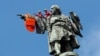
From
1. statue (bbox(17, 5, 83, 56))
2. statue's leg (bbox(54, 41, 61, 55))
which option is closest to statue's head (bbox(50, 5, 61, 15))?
statue (bbox(17, 5, 83, 56))

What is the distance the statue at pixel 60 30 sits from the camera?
24.7 meters

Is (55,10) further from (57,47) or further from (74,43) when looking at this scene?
(57,47)

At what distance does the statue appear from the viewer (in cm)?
2473

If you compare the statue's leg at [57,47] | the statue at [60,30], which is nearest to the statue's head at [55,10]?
the statue at [60,30]

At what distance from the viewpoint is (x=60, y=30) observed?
2516 centimetres

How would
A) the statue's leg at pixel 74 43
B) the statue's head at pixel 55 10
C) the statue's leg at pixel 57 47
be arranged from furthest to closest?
the statue's head at pixel 55 10
the statue's leg at pixel 74 43
the statue's leg at pixel 57 47

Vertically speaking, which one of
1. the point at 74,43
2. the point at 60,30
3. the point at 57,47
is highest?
the point at 60,30

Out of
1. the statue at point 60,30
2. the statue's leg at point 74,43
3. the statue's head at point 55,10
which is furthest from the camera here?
the statue's head at point 55,10

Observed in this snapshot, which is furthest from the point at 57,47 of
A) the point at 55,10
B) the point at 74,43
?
the point at 55,10

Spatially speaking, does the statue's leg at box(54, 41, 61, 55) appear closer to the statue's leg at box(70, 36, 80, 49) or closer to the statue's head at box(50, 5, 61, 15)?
the statue's leg at box(70, 36, 80, 49)

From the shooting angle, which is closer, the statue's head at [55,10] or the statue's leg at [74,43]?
the statue's leg at [74,43]

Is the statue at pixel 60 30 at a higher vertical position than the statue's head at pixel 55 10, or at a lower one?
lower

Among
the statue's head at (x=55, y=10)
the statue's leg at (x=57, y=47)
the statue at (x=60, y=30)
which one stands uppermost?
the statue's head at (x=55, y=10)

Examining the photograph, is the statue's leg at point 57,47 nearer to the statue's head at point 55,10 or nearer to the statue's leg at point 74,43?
the statue's leg at point 74,43
